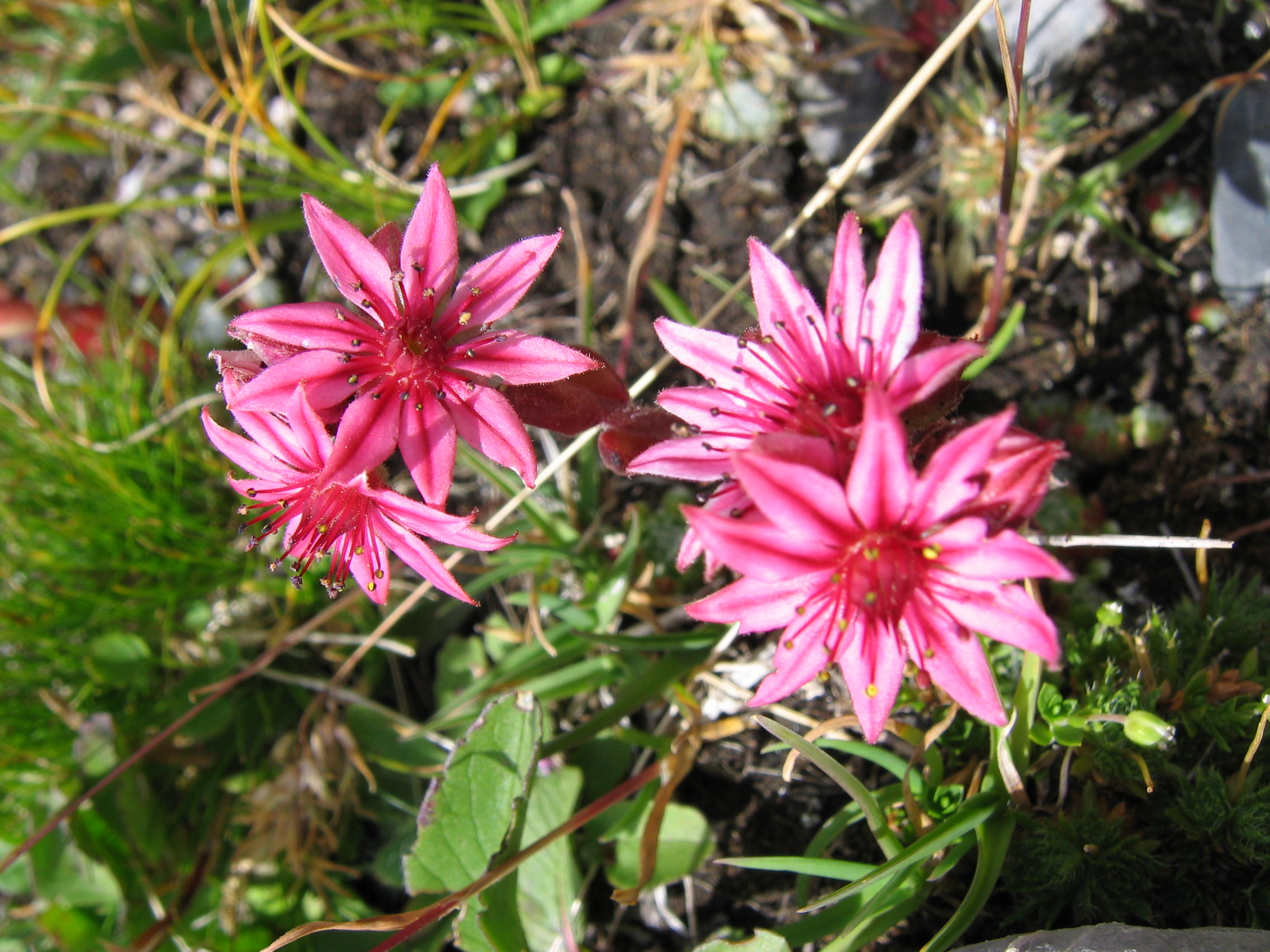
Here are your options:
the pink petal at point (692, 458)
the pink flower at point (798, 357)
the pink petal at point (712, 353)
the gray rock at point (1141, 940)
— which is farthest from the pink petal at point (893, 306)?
the gray rock at point (1141, 940)

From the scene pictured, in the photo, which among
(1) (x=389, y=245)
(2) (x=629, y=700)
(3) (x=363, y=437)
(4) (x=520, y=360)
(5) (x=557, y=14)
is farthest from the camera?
(5) (x=557, y=14)

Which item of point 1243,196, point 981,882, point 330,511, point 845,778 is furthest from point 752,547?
Answer: point 1243,196

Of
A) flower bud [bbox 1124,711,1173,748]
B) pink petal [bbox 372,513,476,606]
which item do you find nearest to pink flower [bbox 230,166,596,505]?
pink petal [bbox 372,513,476,606]

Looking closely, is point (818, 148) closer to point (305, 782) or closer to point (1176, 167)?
point (1176, 167)

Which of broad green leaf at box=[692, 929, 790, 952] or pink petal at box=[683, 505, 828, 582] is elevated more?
pink petal at box=[683, 505, 828, 582]

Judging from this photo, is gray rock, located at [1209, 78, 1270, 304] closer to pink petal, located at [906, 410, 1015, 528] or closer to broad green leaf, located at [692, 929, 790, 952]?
pink petal, located at [906, 410, 1015, 528]

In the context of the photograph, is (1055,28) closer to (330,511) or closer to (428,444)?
(428,444)

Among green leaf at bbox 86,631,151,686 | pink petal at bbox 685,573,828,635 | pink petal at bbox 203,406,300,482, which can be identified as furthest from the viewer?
green leaf at bbox 86,631,151,686
